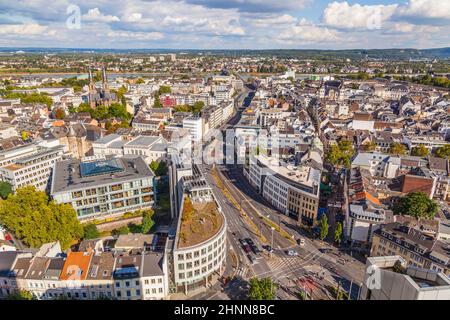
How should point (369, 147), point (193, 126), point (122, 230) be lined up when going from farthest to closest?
point (193, 126), point (369, 147), point (122, 230)

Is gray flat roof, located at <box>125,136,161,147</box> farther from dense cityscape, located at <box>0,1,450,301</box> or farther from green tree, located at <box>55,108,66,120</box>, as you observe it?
green tree, located at <box>55,108,66,120</box>

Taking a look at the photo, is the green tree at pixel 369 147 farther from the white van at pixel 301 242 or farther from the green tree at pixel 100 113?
the green tree at pixel 100 113

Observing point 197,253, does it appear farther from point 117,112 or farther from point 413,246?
point 117,112

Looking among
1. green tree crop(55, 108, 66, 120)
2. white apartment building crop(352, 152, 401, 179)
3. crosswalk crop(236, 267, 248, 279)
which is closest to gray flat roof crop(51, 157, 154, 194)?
crosswalk crop(236, 267, 248, 279)

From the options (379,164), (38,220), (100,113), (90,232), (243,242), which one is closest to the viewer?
(38,220)

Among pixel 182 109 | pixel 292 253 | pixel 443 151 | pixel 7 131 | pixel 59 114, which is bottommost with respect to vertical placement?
pixel 292 253

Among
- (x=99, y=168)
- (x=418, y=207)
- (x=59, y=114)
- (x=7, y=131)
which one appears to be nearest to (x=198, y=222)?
(x=99, y=168)

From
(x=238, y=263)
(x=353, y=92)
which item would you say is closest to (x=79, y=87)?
(x=353, y=92)

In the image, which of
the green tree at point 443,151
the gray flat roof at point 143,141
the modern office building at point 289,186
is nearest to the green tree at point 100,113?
the gray flat roof at point 143,141
